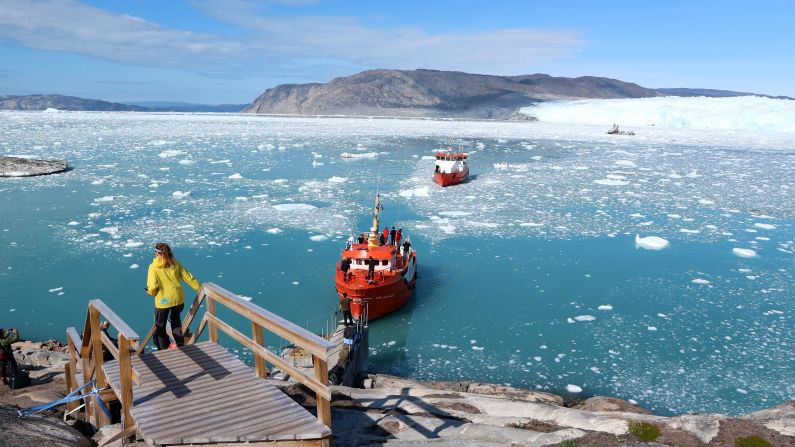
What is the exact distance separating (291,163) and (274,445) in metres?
42.5

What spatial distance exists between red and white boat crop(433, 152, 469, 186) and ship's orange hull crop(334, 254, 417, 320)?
69.9 feet

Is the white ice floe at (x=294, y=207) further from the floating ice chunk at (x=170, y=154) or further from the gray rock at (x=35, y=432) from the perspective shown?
the floating ice chunk at (x=170, y=154)

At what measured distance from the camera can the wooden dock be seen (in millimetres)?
4562

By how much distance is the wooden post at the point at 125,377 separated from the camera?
16.2 ft

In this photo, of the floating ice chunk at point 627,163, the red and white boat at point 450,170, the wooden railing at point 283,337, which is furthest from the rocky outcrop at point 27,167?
the floating ice chunk at point 627,163

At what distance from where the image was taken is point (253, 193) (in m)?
31.8

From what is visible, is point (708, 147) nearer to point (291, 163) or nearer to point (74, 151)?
point (291, 163)

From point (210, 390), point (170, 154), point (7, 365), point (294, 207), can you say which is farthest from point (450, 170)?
point (210, 390)

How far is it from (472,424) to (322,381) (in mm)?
3042

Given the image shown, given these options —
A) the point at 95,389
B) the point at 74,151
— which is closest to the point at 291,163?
the point at 74,151

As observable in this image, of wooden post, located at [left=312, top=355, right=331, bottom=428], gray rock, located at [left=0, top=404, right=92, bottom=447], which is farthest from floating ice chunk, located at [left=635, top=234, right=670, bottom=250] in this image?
gray rock, located at [left=0, top=404, right=92, bottom=447]

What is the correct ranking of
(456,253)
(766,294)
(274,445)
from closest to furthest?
(274,445), (766,294), (456,253)

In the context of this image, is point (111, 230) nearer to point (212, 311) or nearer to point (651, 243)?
point (212, 311)

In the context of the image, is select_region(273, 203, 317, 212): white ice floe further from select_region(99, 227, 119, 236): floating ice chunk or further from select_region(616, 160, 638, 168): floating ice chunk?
select_region(616, 160, 638, 168): floating ice chunk
